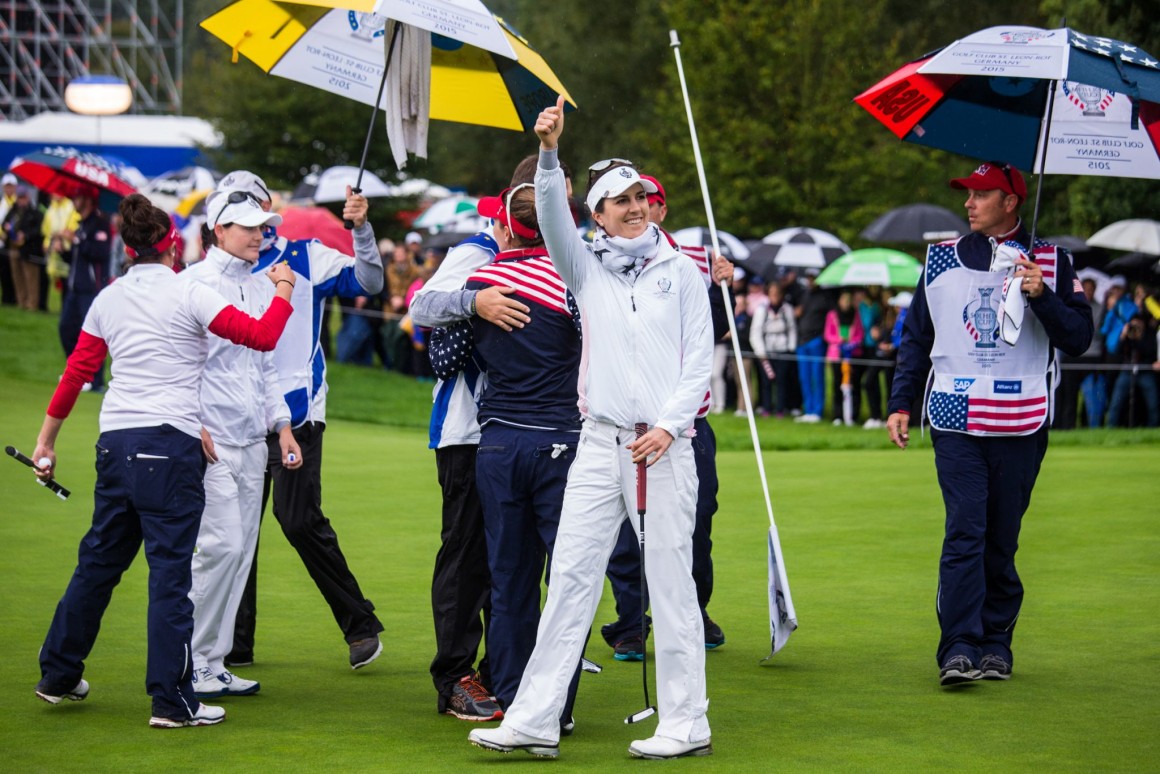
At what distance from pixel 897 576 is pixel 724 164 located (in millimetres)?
22188

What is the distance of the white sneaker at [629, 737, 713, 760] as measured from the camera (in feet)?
20.3

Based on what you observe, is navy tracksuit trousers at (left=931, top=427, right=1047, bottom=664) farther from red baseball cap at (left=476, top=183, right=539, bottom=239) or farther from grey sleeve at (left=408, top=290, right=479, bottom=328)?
grey sleeve at (left=408, top=290, right=479, bottom=328)

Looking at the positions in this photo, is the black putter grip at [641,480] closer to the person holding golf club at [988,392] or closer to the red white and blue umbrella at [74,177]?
the person holding golf club at [988,392]

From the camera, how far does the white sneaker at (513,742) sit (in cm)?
626

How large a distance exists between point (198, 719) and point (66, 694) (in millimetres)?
662

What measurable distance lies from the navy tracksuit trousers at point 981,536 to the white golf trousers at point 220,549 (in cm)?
323

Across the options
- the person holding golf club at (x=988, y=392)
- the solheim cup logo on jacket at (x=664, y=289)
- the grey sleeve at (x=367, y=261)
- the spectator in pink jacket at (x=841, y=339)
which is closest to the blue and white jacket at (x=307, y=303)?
the grey sleeve at (x=367, y=261)

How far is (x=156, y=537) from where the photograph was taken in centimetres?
675

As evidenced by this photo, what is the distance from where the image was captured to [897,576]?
33.4 ft

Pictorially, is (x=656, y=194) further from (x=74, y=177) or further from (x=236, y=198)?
(x=74, y=177)

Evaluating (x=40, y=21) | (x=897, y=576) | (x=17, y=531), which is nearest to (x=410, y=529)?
(x=17, y=531)

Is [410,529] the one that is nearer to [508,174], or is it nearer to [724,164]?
[724,164]

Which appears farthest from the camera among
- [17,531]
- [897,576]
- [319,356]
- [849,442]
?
[849,442]

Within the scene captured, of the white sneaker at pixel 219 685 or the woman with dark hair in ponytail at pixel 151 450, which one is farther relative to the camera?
the white sneaker at pixel 219 685
